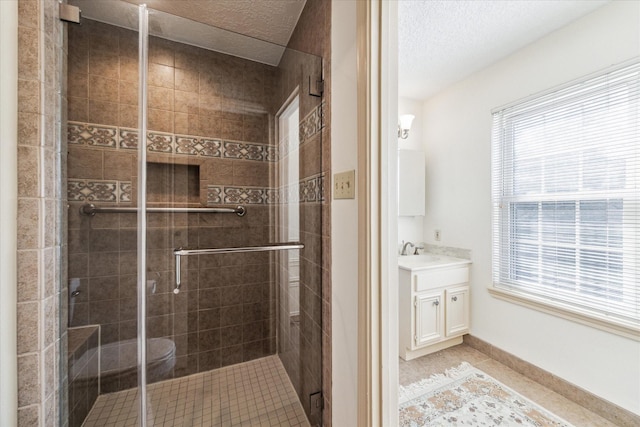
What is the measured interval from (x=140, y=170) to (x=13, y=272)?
0.63m

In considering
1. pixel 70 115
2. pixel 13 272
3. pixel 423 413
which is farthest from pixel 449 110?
pixel 13 272

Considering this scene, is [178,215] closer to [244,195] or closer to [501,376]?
[244,195]

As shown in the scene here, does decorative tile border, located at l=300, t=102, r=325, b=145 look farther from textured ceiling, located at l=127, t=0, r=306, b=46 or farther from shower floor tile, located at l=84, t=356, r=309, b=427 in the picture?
shower floor tile, located at l=84, t=356, r=309, b=427

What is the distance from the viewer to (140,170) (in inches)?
49.4

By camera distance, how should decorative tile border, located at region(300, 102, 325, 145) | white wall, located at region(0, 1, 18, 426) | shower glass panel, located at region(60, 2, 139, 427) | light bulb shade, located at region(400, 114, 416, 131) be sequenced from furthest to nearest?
light bulb shade, located at region(400, 114, 416, 131) → decorative tile border, located at region(300, 102, 325, 145) → shower glass panel, located at region(60, 2, 139, 427) → white wall, located at region(0, 1, 18, 426)

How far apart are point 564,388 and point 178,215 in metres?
2.83

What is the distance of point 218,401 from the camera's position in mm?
1348

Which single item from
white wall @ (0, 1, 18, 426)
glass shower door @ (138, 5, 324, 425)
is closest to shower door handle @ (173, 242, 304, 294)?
glass shower door @ (138, 5, 324, 425)

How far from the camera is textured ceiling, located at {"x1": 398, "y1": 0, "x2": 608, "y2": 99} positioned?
5.12 feet

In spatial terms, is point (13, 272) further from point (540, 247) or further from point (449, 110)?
point (449, 110)

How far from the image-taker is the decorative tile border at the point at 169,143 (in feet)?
3.56

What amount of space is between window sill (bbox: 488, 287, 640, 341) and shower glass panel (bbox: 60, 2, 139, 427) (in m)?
2.68

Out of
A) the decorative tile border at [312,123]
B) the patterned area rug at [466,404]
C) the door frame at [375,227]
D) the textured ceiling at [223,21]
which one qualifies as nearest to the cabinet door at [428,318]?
the patterned area rug at [466,404]

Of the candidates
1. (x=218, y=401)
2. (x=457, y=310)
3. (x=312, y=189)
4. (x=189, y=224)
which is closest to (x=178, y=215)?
(x=189, y=224)
